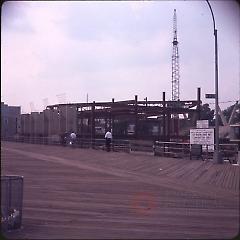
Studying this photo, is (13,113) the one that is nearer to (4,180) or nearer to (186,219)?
(4,180)

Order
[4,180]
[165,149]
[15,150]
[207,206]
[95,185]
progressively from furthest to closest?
[15,150] < [165,149] < [95,185] < [207,206] < [4,180]

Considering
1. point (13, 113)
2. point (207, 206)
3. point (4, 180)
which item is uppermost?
point (13, 113)

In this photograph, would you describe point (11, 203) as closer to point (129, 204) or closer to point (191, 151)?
point (129, 204)

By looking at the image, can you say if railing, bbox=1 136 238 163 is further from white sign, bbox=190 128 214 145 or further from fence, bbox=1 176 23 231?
fence, bbox=1 176 23 231

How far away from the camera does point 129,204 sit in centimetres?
977

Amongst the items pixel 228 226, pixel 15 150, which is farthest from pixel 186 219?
pixel 15 150

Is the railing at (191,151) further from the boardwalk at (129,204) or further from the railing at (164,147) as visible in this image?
the boardwalk at (129,204)

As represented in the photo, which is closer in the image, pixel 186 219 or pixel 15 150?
pixel 186 219

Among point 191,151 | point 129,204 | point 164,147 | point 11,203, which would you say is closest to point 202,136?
point 191,151

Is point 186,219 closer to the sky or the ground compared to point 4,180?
closer to the ground

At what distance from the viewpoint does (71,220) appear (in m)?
8.09

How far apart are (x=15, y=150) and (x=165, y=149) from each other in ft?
29.5

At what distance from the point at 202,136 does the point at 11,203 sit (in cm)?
1574

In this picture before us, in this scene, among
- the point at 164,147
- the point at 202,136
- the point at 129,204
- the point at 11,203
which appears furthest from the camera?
the point at 164,147
